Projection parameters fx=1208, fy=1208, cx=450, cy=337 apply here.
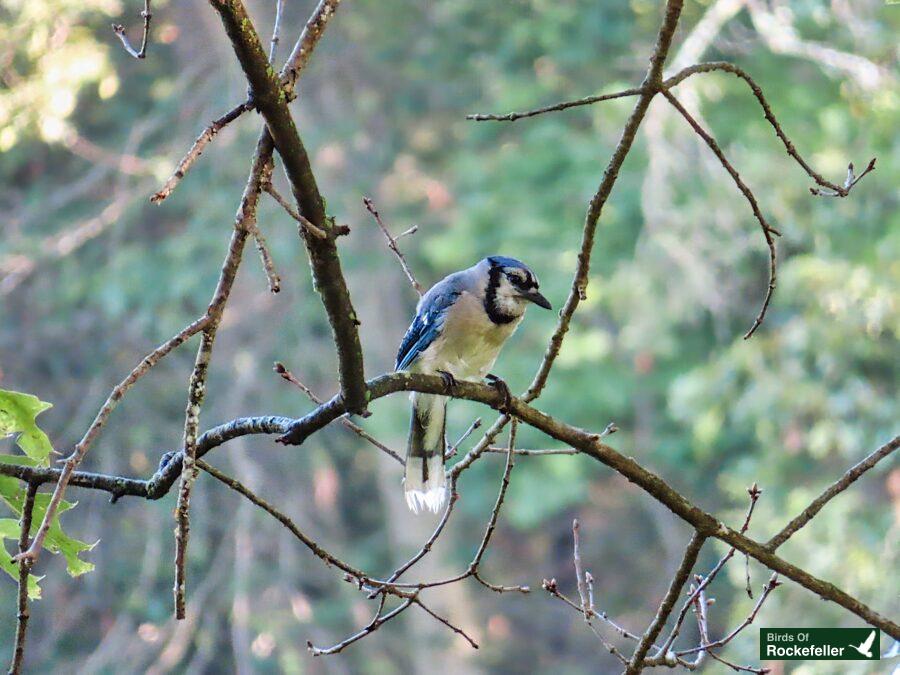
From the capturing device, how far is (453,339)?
13.4 ft

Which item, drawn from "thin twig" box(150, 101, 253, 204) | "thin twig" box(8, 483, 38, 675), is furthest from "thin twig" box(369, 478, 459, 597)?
"thin twig" box(150, 101, 253, 204)

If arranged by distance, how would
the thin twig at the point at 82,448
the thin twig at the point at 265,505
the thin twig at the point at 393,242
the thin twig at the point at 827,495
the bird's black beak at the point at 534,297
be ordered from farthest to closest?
the bird's black beak at the point at 534,297, the thin twig at the point at 393,242, the thin twig at the point at 827,495, the thin twig at the point at 265,505, the thin twig at the point at 82,448

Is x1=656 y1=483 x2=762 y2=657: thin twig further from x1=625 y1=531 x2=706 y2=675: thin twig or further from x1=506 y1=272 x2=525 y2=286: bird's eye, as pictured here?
x1=506 y1=272 x2=525 y2=286: bird's eye

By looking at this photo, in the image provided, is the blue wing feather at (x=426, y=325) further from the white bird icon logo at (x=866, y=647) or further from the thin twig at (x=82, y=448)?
the thin twig at (x=82, y=448)

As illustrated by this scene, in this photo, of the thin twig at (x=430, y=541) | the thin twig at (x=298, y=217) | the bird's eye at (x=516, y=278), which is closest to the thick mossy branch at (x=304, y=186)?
the thin twig at (x=298, y=217)

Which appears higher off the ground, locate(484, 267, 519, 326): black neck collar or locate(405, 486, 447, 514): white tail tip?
locate(484, 267, 519, 326): black neck collar

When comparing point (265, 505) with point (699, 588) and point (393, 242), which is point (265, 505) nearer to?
point (393, 242)

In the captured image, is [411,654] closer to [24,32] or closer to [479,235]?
[479,235]

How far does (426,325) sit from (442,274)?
30.7 ft

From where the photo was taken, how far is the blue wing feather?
4.16 meters

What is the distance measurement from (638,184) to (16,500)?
32.7ft

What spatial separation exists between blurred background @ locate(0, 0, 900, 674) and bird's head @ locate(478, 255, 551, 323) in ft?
15.1

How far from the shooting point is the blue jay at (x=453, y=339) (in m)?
4.05

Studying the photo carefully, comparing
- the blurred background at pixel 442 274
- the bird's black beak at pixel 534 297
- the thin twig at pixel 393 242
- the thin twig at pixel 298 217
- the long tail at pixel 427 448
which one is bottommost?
the thin twig at pixel 298 217
